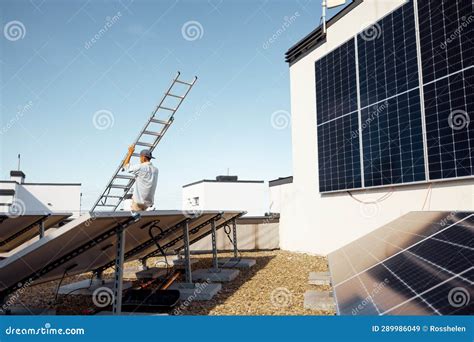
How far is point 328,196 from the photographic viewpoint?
41.0 ft

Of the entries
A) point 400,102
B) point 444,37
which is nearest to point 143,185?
point 400,102

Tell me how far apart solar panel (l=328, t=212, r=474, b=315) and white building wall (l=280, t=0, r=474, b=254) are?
124 inches

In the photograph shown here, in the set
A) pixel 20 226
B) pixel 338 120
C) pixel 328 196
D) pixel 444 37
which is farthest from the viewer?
pixel 328 196

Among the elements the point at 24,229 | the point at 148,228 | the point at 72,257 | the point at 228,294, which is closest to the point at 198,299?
the point at 228,294

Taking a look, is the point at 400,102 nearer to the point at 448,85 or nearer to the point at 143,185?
the point at 448,85

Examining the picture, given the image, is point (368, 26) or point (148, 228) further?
point (368, 26)

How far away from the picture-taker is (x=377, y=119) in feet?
33.3

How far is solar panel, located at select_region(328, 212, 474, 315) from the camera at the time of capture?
2.92 m

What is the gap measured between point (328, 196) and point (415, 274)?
8.89 metres

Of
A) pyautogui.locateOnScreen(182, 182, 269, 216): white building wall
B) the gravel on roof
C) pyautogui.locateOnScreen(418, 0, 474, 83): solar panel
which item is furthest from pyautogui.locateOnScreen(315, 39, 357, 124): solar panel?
pyautogui.locateOnScreen(182, 182, 269, 216): white building wall

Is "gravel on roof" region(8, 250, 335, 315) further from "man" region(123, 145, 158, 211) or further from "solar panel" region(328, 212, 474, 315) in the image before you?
"man" region(123, 145, 158, 211)

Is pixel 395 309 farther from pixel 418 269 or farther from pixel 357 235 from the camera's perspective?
pixel 357 235

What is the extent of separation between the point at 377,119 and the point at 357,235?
3.55m

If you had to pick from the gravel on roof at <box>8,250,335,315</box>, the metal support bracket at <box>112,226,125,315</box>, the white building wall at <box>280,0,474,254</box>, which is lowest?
the gravel on roof at <box>8,250,335,315</box>
